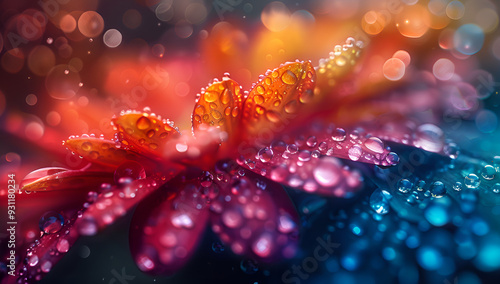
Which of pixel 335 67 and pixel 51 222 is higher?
pixel 335 67

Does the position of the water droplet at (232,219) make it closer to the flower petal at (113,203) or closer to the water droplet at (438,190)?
the flower petal at (113,203)

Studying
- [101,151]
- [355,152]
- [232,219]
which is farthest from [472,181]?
[101,151]

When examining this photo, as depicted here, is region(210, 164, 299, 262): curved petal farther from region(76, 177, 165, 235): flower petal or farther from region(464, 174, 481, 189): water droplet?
region(464, 174, 481, 189): water droplet

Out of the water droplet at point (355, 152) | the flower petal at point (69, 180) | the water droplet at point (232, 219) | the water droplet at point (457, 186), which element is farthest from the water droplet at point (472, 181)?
the flower petal at point (69, 180)

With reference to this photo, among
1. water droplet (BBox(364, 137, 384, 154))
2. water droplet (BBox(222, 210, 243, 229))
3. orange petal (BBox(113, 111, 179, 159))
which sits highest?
orange petal (BBox(113, 111, 179, 159))

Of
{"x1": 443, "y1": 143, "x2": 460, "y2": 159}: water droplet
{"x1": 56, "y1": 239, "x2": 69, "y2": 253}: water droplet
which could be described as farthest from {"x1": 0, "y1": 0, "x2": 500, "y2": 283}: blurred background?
{"x1": 56, "y1": 239, "x2": 69, "y2": 253}: water droplet

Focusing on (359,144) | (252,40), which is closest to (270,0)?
(252,40)

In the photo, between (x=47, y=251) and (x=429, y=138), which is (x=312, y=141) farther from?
(x=47, y=251)
